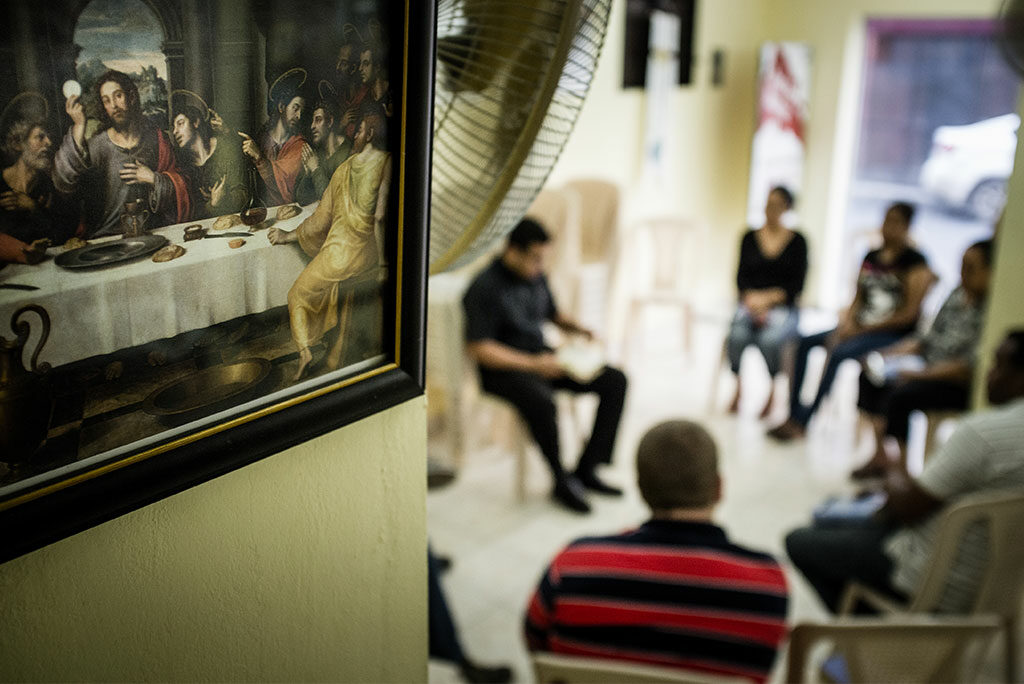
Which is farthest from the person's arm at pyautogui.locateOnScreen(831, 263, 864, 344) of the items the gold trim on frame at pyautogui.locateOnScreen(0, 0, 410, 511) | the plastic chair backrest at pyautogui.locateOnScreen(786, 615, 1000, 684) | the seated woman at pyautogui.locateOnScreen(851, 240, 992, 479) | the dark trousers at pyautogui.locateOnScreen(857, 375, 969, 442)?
the gold trim on frame at pyautogui.locateOnScreen(0, 0, 410, 511)

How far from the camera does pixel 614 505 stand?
3824 millimetres

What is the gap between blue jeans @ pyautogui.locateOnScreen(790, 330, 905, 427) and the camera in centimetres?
447

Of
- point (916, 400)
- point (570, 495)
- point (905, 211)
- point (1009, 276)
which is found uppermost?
point (905, 211)

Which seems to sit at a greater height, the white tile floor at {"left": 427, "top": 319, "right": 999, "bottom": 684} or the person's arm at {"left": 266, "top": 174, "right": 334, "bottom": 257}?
the person's arm at {"left": 266, "top": 174, "right": 334, "bottom": 257}

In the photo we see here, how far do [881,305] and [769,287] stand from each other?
62cm

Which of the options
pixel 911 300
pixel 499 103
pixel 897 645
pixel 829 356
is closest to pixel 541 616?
pixel 897 645

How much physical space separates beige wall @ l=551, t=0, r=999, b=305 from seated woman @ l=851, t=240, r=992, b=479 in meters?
2.33

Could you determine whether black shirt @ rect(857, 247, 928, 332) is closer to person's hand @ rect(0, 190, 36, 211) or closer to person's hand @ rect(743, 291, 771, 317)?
person's hand @ rect(743, 291, 771, 317)

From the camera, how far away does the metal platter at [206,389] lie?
73cm

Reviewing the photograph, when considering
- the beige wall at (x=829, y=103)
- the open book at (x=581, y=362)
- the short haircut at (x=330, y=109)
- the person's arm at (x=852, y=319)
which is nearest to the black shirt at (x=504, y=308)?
the open book at (x=581, y=362)

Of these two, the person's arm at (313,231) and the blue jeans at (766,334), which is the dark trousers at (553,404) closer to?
the blue jeans at (766,334)

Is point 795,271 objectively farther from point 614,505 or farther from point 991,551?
point 991,551

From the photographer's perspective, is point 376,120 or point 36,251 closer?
point 36,251

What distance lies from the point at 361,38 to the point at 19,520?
46 cm
